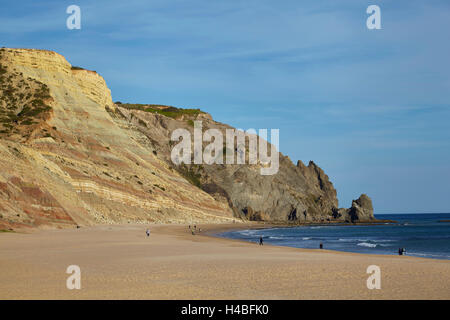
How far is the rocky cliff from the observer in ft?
168

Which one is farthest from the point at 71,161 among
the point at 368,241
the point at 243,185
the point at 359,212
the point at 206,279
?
the point at 359,212

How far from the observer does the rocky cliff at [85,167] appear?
51.1 metres

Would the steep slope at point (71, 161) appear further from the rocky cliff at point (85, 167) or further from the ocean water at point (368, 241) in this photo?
the ocean water at point (368, 241)

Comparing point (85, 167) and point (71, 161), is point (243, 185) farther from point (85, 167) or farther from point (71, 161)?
point (71, 161)

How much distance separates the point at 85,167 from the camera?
7381 centimetres

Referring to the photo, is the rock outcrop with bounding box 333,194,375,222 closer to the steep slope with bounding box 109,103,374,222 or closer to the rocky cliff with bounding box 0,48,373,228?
the steep slope with bounding box 109,103,374,222

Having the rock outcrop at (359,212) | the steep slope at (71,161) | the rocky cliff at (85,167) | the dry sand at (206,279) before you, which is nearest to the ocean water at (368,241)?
the steep slope at (71,161)

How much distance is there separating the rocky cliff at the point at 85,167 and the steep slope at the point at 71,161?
0.54 feet

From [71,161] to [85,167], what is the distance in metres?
2.31
